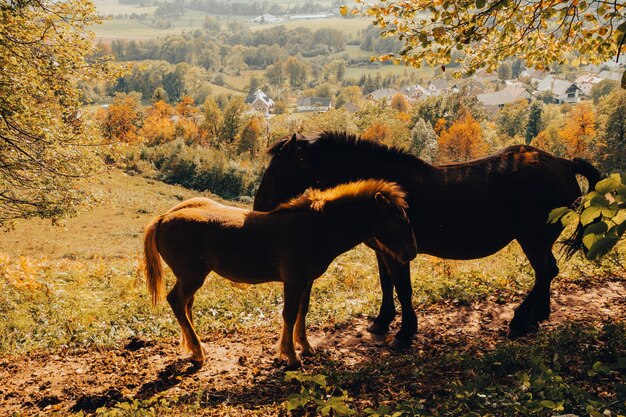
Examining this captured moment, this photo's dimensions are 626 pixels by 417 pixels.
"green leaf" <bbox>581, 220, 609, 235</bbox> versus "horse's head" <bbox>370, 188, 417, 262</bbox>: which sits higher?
"green leaf" <bbox>581, 220, 609, 235</bbox>

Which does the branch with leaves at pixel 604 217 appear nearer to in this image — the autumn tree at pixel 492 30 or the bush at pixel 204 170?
the autumn tree at pixel 492 30

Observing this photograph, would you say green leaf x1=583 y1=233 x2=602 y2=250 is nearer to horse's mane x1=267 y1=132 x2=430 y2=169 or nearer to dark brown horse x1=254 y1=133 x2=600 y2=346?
dark brown horse x1=254 y1=133 x2=600 y2=346

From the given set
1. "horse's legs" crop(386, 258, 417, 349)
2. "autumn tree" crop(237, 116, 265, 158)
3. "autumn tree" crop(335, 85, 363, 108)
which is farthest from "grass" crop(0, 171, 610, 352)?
"autumn tree" crop(335, 85, 363, 108)

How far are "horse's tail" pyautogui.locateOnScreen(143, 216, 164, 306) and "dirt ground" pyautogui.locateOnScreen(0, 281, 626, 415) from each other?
0.88m

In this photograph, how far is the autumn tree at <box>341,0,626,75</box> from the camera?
618cm

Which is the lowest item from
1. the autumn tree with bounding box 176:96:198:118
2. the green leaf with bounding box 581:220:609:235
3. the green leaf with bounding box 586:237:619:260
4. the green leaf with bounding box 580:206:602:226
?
the autumn tree with bounding box 176:96:198:118

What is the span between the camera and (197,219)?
5730mm

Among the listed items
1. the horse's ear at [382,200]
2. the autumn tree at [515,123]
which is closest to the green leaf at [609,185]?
the horse's ear at [382,200]

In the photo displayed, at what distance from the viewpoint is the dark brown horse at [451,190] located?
247 inches

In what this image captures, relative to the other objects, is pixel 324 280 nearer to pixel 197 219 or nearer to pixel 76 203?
pixel 197 219

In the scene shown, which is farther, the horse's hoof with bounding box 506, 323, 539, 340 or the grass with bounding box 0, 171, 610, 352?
the grass with bounding box 0, 171, 610, 352

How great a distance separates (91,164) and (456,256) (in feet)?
25.7

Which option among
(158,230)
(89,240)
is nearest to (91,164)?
(158,230)

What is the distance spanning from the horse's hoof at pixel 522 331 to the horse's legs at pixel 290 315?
2.91 m
